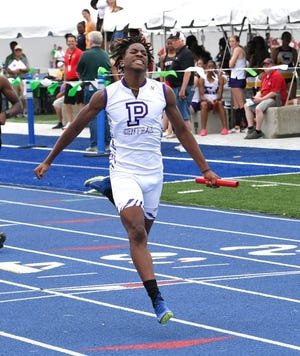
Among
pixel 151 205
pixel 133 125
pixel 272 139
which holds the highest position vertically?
pixel 133 125

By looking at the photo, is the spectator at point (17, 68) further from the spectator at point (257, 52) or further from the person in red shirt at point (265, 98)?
the person in red shirt at point (265, 98)

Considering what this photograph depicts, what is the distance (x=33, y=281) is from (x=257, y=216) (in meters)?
4.40

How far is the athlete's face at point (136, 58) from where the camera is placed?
8.29 meters

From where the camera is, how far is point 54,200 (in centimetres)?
1594

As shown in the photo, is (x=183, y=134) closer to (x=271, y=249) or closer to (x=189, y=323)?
(x=189, y=323)

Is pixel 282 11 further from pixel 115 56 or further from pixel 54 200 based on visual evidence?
pixel 115 56

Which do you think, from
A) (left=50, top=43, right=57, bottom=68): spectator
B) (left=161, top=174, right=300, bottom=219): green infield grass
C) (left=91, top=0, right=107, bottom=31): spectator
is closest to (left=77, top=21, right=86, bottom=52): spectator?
(left=91, top=0, right=107, bottom=31): spectator

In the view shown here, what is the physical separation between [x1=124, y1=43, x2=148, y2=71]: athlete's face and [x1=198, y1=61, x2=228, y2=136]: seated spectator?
50.7ft

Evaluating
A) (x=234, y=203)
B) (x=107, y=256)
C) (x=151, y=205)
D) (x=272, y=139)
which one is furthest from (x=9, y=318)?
(x=272, y=139)

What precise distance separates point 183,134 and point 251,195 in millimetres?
7016

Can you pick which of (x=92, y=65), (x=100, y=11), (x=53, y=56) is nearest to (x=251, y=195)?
(x=92, y=65)

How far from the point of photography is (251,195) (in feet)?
50.7

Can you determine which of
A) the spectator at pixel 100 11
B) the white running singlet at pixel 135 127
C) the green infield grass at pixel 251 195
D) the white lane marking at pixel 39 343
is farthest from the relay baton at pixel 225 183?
the spectator at pixel 100 11

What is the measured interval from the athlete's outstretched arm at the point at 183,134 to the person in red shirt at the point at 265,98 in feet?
47.2
